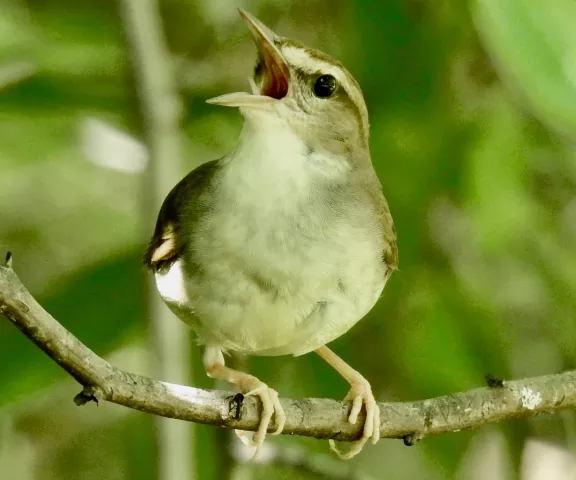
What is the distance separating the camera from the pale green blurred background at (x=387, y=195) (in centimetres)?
258

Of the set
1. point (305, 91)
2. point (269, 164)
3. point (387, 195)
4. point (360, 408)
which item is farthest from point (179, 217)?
point (387, 195)

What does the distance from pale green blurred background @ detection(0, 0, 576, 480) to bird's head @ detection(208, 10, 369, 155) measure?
688 mm

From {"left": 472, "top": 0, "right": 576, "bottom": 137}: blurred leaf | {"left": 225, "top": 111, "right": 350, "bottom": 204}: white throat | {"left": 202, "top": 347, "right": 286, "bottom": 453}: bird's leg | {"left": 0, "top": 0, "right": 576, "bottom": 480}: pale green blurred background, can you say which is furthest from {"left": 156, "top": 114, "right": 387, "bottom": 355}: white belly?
{"left": 0, "top": 0, "right": 576, "bottom": 480}: pale green blurred background

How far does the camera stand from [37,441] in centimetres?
352

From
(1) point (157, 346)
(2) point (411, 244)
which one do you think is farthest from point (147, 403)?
(2) point (411, 244)

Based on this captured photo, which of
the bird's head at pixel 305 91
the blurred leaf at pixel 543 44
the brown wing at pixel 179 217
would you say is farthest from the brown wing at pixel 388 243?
the blurred leaf at pixel 543 44

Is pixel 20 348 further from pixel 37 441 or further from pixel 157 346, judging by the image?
pixel 37 441

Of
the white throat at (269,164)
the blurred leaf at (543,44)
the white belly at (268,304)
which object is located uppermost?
the blurred leaf at (543,44)

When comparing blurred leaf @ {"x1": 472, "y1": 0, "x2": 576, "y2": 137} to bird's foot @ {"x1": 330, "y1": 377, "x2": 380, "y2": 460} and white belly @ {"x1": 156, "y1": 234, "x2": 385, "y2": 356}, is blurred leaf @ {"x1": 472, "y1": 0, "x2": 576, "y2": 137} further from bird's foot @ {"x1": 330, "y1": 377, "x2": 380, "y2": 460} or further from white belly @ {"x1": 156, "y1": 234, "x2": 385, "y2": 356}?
bird's foot @ {"x1": 330, "y1": 377, "x2": 380, "y2": 460}

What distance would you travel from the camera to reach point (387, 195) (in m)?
2.63

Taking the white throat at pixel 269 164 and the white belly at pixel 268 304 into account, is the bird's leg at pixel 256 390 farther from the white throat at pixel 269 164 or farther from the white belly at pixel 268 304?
the white throat at pixel 269 164

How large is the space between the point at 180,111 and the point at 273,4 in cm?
59

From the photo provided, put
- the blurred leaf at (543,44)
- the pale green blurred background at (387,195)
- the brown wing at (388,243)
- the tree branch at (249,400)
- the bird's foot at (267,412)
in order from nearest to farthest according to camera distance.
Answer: the tree branch at (249,400) < the blurred leaf at (543,44) < the bird's foot at (267,412) < the brown wing at (388,243) < the pale green blurred background at (387,195)

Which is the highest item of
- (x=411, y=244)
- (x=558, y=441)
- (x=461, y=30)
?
(x=461, y=30)
